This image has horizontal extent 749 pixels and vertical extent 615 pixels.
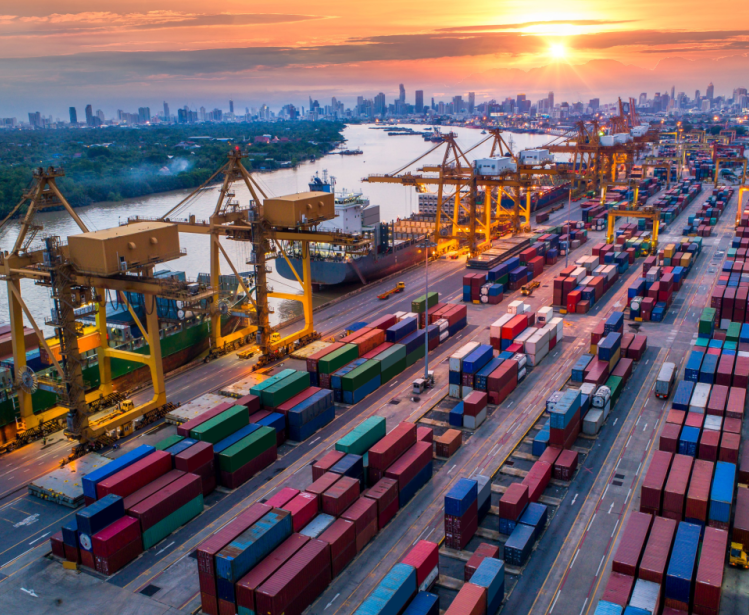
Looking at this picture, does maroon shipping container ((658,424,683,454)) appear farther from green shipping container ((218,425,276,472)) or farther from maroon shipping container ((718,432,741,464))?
green shipping container ((218,425,276,472))

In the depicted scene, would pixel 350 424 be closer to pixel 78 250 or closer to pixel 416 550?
pixel 416 550

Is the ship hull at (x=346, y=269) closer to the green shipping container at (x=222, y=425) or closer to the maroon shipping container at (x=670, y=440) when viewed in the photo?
the green shipping container at (x=222, y=425)

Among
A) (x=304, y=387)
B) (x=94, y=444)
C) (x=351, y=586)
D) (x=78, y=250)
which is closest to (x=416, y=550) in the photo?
(x=351, y=586)


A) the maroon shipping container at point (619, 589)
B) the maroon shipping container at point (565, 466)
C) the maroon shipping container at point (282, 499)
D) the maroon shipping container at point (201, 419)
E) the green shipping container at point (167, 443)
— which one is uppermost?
the maroon shipping container at point (201, 419)

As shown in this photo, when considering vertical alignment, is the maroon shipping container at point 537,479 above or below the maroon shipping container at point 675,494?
below

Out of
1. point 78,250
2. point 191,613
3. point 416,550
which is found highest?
point 78,250

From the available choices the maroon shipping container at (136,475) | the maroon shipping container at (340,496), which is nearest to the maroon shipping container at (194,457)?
the maroon shipping container at (136,475)

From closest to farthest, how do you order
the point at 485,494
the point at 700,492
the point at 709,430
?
1. the point at 700,492
2. the point at 485,494
3. the point at 709,430

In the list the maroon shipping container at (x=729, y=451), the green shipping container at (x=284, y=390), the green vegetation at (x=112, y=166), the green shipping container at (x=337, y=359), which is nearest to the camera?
the maroon shipping container at (x=729, y=451)
